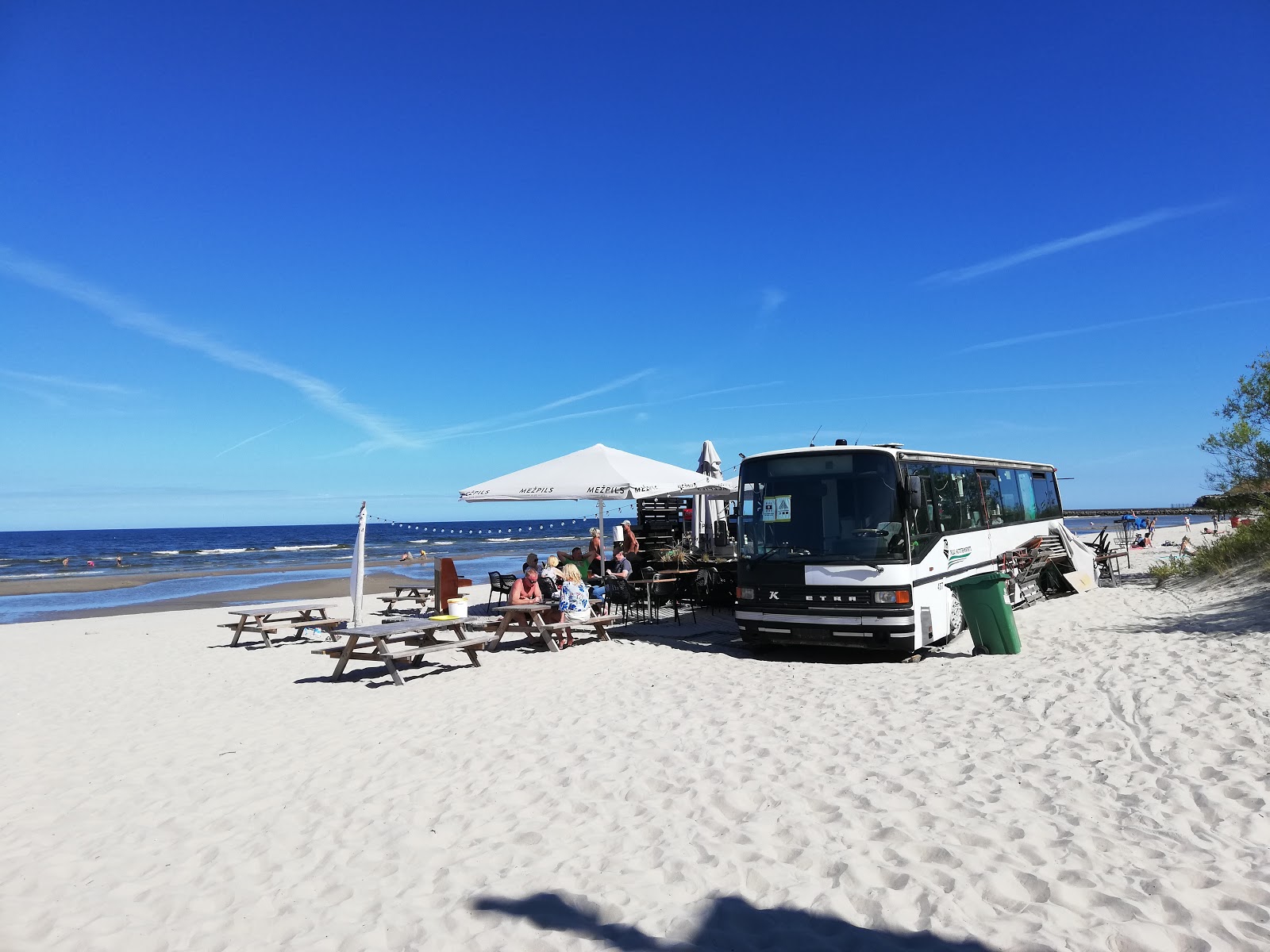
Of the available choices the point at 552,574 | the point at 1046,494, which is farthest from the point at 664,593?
the point at 1046,494

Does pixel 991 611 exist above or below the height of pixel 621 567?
below

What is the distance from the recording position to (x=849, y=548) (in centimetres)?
892

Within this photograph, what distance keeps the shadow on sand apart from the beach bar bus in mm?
5599

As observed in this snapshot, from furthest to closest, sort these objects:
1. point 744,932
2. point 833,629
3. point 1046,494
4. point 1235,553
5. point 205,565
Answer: point 205,565
point 1046,494
point 1235,553
point 833,629
point 744,932

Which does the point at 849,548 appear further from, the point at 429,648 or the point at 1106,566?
the point at 1106,566

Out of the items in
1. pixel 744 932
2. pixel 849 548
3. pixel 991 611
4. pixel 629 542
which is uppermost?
pixel 629 542

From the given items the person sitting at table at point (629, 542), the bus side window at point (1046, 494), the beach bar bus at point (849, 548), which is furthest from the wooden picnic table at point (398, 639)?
the bus side window at point (1046, 494)

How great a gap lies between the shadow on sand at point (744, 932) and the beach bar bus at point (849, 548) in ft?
18.4

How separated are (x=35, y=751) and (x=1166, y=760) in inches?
334

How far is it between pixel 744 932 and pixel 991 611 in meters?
6.84

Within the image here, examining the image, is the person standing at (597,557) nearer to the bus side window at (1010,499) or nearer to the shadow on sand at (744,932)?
the bus side window at (1010,499)

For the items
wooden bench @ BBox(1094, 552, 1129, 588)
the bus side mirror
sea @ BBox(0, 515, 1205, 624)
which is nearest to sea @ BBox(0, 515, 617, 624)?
sea @ BBox(0, 515, 1205, 624)

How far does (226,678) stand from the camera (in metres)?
9.53

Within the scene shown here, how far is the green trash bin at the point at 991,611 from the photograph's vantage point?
897cm
